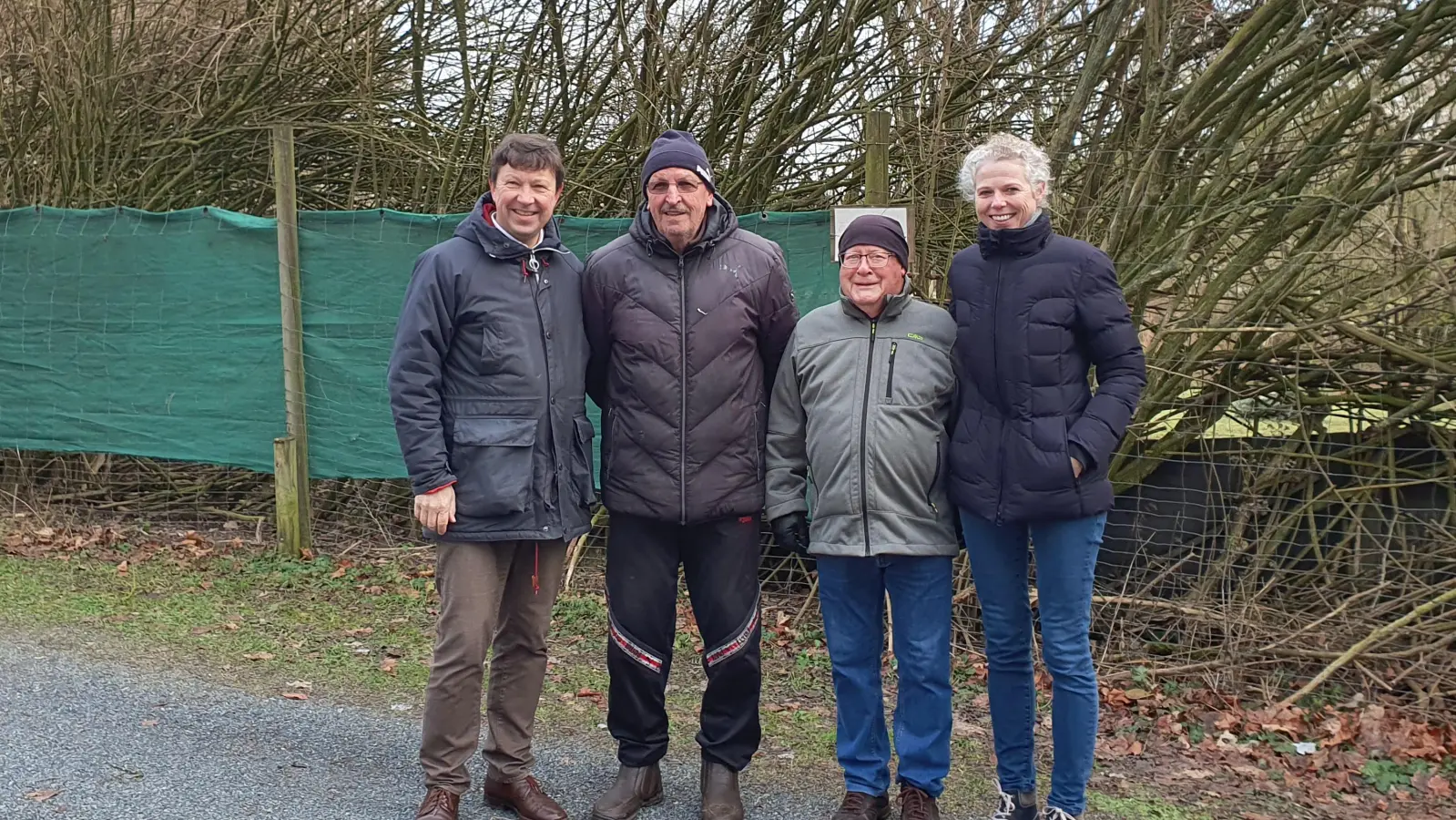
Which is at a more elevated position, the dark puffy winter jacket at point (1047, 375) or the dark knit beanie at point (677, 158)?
the dark knit beanie at point (677, 158)

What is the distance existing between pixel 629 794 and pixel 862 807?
70 cm

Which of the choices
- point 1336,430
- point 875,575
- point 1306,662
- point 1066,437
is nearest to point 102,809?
point 875,575

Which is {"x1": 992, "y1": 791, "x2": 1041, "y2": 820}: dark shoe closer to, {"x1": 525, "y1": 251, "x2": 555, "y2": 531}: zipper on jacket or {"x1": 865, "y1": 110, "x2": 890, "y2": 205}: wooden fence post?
{"x1": 525, "y1": 251, "x2": 555, "y2": 531}: zipper on jacket

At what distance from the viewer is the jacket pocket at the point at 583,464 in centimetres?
337

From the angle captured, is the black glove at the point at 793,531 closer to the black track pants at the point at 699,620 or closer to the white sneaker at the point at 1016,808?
the black track pants at the point at 699,620

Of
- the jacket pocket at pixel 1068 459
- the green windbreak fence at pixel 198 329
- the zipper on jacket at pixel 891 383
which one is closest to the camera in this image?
the jacket pocket at pixel 1068 459

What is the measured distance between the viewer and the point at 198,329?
6.28 meters

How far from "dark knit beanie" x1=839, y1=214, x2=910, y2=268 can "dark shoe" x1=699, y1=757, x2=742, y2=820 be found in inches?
63.5

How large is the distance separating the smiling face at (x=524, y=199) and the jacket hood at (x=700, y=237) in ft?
0.89

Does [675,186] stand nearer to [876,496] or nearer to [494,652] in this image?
[876,496]

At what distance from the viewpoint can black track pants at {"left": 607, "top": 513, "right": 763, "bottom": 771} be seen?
339 cm

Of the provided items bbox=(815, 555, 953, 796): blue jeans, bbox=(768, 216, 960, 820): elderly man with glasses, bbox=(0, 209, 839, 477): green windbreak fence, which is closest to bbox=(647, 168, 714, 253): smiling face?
bbox=(768, 216, 960, 820): elderly man with glasses

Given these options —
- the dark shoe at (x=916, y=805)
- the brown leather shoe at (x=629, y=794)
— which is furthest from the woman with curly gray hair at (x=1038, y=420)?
the brown leather shoe at (x=629, y=794)

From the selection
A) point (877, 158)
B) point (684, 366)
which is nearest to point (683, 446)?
point (684, 366)
